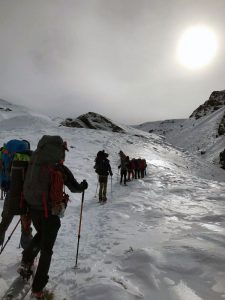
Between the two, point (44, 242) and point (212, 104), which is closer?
point (44, 242)

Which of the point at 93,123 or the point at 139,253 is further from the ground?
the point at 93,123

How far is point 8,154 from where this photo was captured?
17.0 feet

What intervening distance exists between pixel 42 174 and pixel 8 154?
131 cm

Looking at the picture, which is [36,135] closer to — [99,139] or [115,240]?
[99,139]

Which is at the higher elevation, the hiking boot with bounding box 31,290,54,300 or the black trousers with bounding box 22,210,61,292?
the black trousers with bounding box 22,210,61,292

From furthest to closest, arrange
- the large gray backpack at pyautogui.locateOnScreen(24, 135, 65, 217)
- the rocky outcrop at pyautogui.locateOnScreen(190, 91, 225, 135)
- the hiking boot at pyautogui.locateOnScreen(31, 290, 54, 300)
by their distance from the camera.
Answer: the rocky outcrop at pyautogui.locateOnScreen(190, 91, 225, 135)
the large gray backpack at pyautogui.locateOnScreen(24, 135, 65, 217)
the hiking boot at pyautogui.locateOnScreen(31, 290, 54, 300)

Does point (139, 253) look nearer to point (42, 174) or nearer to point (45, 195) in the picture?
point (45, 195)

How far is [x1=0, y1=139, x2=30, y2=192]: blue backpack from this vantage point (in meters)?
5.07

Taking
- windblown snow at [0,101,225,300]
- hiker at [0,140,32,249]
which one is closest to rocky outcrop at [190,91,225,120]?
windblown snow at [0,101,225,300]

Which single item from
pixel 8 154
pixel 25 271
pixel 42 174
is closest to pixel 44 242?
pixel 25 271

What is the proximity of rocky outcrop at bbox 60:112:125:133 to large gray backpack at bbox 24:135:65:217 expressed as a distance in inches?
1950

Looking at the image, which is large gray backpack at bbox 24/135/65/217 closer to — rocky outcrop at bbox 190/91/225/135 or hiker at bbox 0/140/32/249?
hiker at bbox 0/140/32/249

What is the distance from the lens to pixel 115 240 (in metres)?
7.21

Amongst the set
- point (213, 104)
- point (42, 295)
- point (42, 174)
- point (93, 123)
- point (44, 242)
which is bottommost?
point (42, 295)
